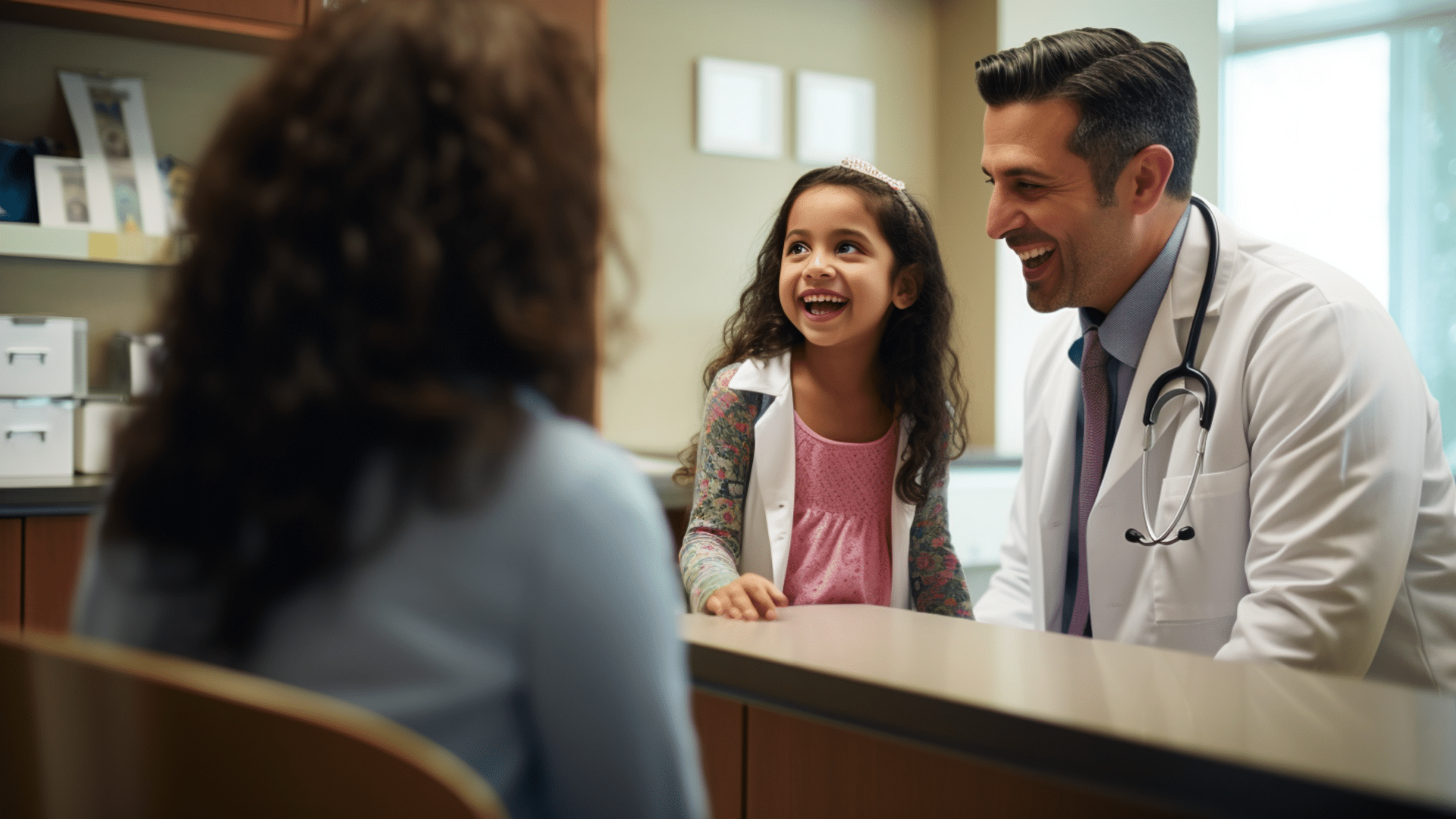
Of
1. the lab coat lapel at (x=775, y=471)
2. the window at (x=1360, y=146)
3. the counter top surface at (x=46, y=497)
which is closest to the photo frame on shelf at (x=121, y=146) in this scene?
the counter top surface at (x=46, y=497)

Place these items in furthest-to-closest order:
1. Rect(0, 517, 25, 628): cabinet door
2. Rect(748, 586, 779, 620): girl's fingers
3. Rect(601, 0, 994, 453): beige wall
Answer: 1. Rect(601, 0, 994, 453): beige wall
2. Rect(0, 517, 25, 628): cabinet door
3. Rect(748, 586, 779, 620): girl's fingers

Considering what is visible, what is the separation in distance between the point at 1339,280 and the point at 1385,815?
3.90 ft

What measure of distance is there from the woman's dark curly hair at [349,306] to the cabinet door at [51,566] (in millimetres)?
1752

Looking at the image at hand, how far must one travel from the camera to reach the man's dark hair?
171 centimetres

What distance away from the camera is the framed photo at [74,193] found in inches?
93.2

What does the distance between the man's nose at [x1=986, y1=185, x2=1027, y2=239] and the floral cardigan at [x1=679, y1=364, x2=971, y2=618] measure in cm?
44

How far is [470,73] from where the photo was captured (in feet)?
1.87

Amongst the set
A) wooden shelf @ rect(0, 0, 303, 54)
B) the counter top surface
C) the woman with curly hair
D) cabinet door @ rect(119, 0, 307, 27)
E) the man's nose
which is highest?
cabinet door @ rect(119, 0, 307, 27)

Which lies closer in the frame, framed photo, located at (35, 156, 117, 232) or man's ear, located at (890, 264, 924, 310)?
man's ear, located at (890, 264, 924, 310)

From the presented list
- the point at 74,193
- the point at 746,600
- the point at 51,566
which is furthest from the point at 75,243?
the point at 746,600

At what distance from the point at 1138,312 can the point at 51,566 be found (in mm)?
2025

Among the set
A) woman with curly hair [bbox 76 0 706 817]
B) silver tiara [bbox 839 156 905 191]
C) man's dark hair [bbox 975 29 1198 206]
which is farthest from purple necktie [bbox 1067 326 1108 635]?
woman with curly hair [bbox 76 0 706 817]

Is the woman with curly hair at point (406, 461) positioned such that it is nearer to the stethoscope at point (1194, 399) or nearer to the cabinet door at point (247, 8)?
the stethoscope at point (1194, 399)

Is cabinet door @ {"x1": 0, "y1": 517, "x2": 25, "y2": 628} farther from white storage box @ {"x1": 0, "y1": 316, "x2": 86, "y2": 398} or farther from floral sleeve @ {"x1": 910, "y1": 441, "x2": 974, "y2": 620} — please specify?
floral sleeve @ {"x1": 910, "y1": 441, "x2": 974, "y2": 620}
